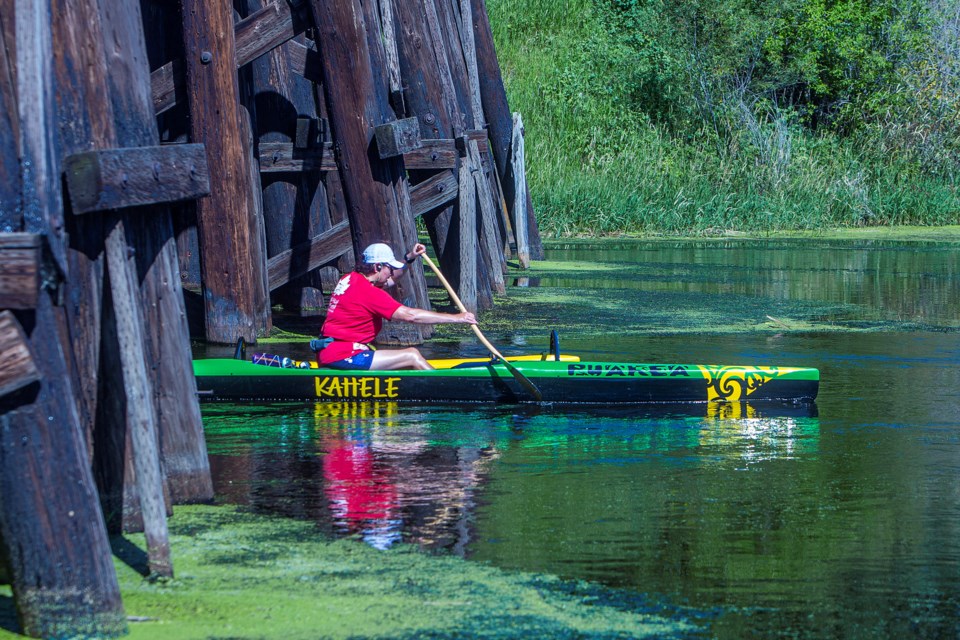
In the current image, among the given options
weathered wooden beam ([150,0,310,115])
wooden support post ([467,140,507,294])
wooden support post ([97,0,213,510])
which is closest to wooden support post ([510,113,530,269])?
wooden support post ([467,140,507,294])

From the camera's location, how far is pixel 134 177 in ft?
15.0

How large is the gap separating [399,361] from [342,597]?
3911mm

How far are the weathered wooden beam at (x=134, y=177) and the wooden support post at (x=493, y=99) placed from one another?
11132mm

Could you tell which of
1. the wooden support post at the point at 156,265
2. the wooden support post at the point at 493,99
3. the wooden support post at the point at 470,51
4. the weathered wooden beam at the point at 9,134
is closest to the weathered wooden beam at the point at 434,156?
the wooden support post at the point at 470,51

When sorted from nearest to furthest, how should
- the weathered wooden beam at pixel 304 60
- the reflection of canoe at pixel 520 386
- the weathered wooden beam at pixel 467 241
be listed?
the reflection of canoe at pixel 520 386 < the weathered wooden beam at pixel 304 60 < the weathered wooden beam at pixel 467 241

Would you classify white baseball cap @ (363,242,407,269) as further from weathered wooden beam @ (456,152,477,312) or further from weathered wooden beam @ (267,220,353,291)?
weathered wooden beam @ (456,152,477,312)

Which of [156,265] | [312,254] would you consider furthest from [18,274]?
[312,254]

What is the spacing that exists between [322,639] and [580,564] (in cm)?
111

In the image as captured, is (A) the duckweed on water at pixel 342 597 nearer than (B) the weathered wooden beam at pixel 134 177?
Yes

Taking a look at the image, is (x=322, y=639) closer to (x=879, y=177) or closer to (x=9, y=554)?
(x=9, y=554)

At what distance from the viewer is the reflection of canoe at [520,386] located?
8.07 m

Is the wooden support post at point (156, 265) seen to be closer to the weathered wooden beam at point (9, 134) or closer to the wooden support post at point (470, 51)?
the weathered wooden beam at point (9, 134)

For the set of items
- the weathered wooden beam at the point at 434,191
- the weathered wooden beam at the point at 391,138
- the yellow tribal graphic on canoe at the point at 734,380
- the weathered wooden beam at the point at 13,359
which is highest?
the weathered wooden beam at the point at 391,138

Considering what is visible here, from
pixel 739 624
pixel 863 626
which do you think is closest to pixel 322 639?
pixel 739 624
